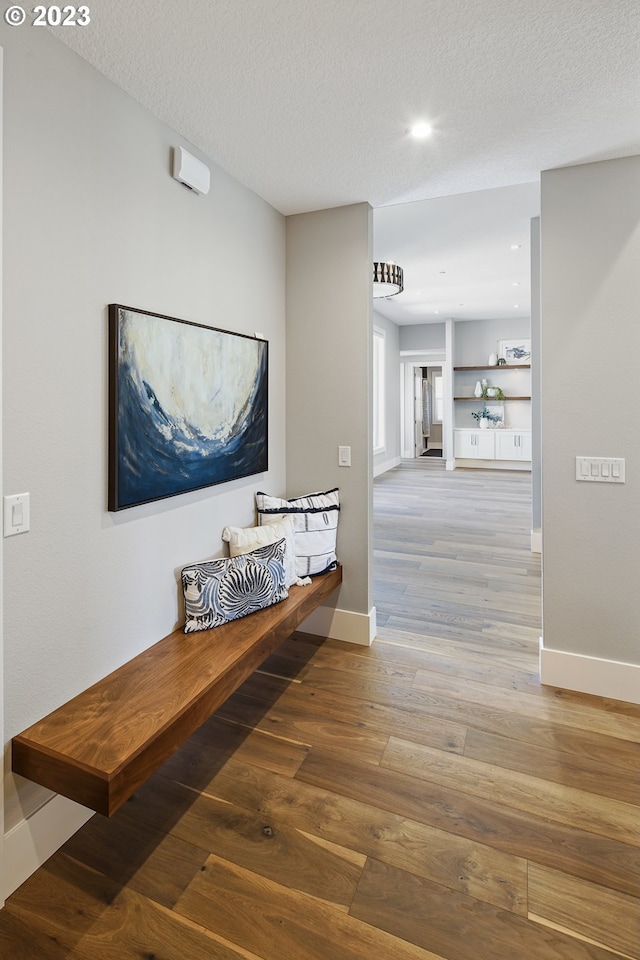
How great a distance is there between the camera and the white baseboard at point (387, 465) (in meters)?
→ 9.12

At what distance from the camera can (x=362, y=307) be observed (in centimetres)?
286

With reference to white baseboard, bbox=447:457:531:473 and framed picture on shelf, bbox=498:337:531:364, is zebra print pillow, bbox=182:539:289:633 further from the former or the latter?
framed picture on shelf, bbox=498:337:531:364

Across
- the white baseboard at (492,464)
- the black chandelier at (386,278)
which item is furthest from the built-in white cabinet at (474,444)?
the black chandelier at (386,278)

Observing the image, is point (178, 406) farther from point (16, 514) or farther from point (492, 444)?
point (492, 444)

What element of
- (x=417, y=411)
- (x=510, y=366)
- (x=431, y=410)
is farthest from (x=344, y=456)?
(x=431, y=410)

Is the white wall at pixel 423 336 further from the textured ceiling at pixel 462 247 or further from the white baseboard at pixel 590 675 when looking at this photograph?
the white baseboard at pixel 590 675

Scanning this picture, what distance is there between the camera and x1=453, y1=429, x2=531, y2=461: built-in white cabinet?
31.9ft

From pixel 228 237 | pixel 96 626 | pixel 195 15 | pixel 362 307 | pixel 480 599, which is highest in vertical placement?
pixel 195 15

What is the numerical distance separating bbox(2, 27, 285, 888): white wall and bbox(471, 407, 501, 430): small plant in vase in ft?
28.5

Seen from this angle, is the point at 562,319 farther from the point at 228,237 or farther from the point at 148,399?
the point at 148,399

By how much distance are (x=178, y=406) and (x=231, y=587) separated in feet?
2.79

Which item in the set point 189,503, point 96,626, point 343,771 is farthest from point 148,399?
point 343,771

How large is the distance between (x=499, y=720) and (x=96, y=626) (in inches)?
70.1

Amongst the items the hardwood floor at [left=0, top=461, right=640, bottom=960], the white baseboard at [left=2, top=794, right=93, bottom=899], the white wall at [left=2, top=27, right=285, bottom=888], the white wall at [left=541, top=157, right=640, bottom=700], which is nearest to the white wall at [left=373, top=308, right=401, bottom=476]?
the white wall at [left=541, top=157, right=640, bottom=700]
